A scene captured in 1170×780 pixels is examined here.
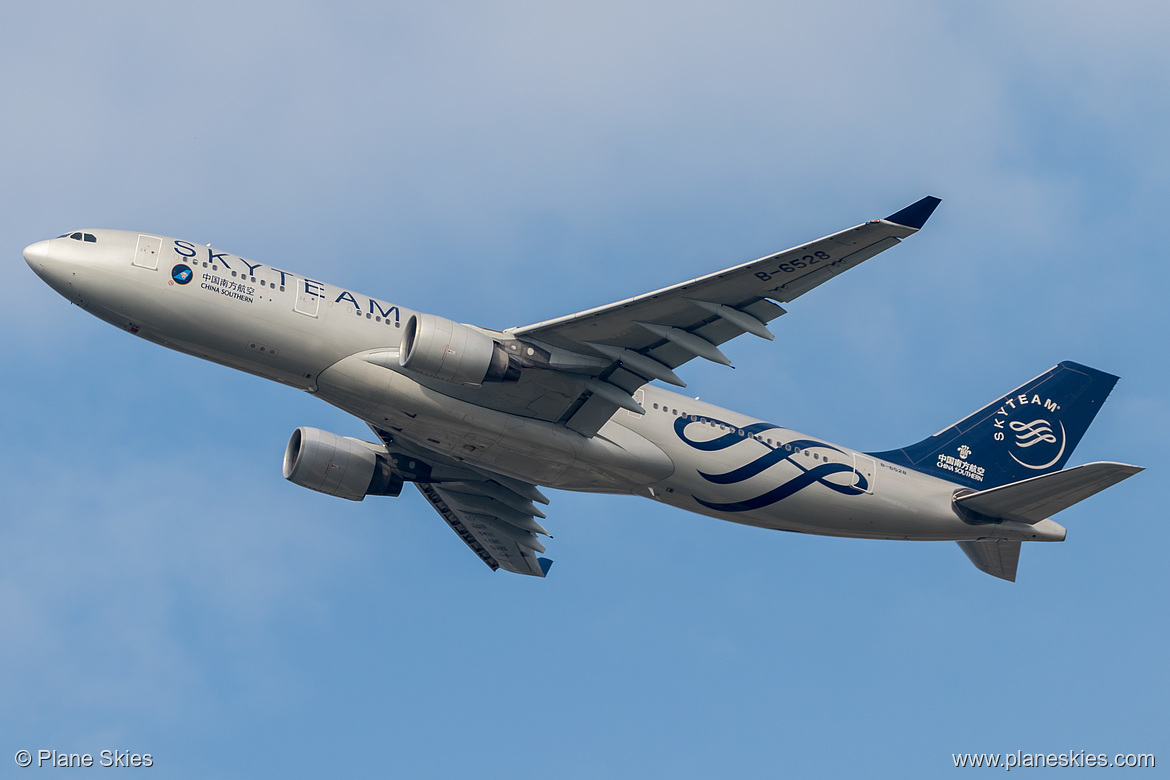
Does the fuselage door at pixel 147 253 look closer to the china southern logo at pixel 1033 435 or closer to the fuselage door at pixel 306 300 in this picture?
the fuselage door at pixel 306 300

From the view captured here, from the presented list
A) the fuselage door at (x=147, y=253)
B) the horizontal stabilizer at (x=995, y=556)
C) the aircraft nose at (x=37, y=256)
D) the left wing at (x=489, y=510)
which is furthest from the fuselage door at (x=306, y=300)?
the horizontal stabilizer at (x=995, y=556)

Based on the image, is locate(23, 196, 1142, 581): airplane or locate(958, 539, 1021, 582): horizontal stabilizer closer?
locate(23, 196, 1142, 581): airplane

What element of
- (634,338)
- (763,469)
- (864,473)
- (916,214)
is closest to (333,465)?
(634,338)

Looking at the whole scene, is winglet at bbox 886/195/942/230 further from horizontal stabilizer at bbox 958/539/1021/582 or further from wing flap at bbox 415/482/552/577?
wing flap at bbox 415/482/552/577

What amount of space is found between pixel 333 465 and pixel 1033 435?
23.5 meters

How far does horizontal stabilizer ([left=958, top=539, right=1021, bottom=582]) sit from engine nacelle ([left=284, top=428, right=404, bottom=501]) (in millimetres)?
19799

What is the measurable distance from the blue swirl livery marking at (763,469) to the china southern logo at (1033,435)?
22.4 feet

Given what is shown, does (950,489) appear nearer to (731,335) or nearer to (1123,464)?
(1123,464)

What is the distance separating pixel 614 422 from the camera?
3400cm

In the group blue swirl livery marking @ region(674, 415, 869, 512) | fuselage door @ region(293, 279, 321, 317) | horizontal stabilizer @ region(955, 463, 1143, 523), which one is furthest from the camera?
blue swirl livery marking @ region(674, 415, 869, 512)

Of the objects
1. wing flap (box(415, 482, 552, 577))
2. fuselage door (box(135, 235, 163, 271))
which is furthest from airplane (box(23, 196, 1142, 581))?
wing flap (box(415, 482, 552, 577))

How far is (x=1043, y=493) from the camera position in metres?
35.1

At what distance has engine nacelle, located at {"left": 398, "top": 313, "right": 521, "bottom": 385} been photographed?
30.2m

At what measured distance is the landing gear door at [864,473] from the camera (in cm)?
3603
